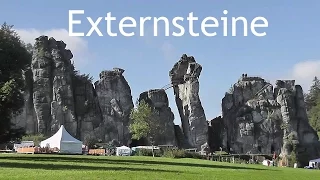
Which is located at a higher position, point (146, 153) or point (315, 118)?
point (315, 118)

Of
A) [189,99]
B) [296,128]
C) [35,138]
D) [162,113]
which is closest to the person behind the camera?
[35,138]

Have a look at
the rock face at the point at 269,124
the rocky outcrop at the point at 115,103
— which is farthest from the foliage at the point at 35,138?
the rock face at the point at 269,124

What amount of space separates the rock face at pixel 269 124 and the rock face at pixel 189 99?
714 cm

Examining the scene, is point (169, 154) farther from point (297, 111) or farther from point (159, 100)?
point (297, 111)

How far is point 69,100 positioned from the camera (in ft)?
336

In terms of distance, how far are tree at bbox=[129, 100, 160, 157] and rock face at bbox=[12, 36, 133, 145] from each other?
15.6 ft

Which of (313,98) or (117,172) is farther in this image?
(313,98)

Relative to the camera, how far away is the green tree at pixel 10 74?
35669 mm

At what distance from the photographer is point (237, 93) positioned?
115688 millimetres

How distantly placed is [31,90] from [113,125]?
56.8ft

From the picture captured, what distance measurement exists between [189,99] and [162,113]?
667 cm

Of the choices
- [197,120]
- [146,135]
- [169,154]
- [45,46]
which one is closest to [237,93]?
[197,120]

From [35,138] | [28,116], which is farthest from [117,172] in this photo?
[28,116]

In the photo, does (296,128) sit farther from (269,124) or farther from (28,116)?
(28,116)
